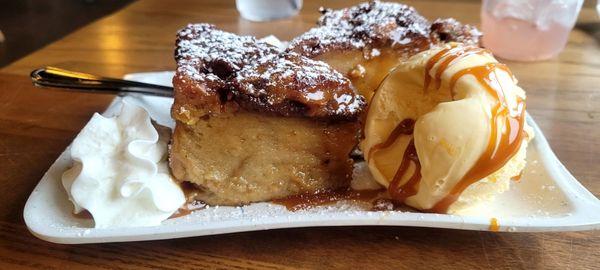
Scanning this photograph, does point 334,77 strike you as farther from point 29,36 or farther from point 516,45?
point 29,36

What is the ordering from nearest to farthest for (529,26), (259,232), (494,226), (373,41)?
(494,226) → (259,232) → (373,41) → (529,26)

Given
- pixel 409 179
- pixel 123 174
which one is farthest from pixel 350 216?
pixel 123 174

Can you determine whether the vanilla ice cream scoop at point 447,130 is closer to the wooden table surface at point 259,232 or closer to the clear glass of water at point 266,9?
the wooden table surface at point 259,232

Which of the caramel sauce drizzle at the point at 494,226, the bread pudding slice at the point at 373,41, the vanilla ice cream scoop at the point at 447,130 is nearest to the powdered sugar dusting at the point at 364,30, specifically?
the bread pudding slice at the point at 373,41

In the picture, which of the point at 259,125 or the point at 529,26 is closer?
the point at 259,125

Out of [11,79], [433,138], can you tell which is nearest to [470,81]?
[433,138]

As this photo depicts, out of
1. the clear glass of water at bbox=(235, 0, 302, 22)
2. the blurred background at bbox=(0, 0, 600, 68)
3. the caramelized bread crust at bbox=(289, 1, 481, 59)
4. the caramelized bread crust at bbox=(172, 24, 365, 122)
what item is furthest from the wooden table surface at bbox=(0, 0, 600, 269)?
the blurred background at bbox=(0, 0, 600, 68)

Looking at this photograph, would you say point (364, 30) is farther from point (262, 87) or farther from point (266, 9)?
point (266, 9)

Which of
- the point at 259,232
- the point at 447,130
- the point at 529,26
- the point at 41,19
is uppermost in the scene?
the point at 447,130
